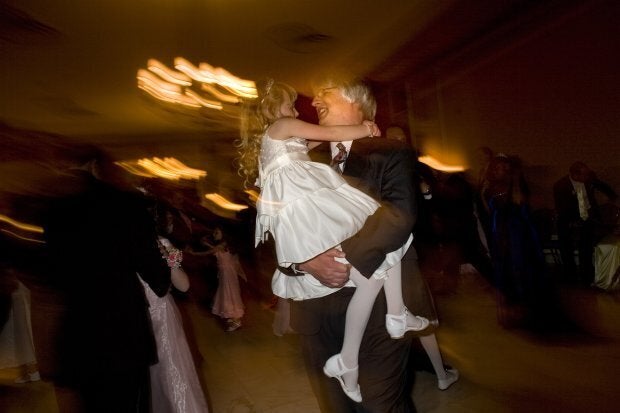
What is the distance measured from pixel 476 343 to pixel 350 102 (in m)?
3.61

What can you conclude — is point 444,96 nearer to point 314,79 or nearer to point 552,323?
point 552,323

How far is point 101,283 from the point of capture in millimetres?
2252

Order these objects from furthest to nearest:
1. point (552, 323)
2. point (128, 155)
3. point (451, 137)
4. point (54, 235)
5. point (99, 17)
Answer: point (128, 155)
point (451, 137)
point (99, 17)
point (552, 323)
point (54, 235)

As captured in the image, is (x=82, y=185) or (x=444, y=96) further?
(x=444, y=96)

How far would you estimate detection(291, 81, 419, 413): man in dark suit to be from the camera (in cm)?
162

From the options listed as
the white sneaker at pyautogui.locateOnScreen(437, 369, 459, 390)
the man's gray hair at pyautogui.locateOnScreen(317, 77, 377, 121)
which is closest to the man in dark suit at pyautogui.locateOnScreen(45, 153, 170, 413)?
the man's gray hair at pyautogui.locateOnScreen(317, 77, 377, 121)

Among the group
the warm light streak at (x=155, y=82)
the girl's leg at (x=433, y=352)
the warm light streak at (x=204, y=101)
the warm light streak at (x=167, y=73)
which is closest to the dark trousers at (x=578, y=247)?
the girl's leg at (x=433, y=352)

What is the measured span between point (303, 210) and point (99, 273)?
119cm

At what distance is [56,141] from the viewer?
2.20 m

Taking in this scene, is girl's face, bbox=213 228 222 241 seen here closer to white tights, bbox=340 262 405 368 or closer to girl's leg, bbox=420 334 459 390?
girl's leg, bbox=420 334 459 390

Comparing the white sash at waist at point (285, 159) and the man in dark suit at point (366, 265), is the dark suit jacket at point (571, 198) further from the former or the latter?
the white sash at waist at point (285, 159)

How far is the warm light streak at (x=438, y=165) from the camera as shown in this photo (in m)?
10.4

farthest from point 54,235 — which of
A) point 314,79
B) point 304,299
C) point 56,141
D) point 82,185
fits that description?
point 314,79

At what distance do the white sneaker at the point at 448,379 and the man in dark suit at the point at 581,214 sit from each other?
4091 mm
